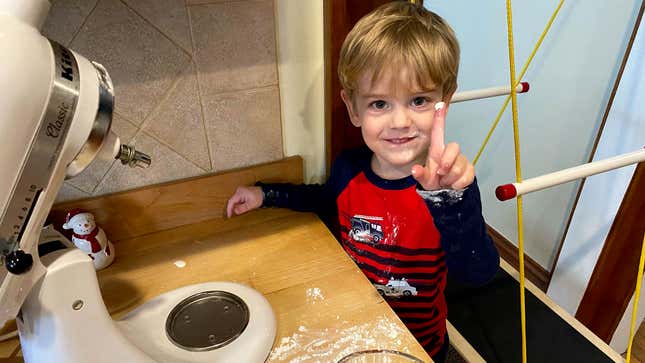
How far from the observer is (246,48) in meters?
0.76

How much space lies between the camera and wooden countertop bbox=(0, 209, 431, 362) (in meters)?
0.60

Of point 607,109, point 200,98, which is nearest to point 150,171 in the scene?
point 200,98

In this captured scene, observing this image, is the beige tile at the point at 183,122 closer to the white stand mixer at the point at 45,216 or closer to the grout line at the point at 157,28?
the grout line at the point at 157,28

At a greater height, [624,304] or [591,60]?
[591,60]

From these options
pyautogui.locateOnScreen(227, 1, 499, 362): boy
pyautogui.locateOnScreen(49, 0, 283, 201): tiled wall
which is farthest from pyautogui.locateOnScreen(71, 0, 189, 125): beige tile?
pyautogui.locateOnScreen(227, 1, 499, 362): boy

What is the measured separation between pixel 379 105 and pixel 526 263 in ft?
4.12

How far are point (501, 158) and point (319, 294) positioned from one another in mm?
1302

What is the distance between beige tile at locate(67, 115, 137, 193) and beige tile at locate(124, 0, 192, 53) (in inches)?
6.4

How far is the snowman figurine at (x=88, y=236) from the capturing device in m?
0.70

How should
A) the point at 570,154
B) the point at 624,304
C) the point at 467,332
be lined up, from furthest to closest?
the point at 570,154
the point at 624,304
the point at 467,332

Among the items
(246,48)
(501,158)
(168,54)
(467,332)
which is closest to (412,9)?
(246,48)

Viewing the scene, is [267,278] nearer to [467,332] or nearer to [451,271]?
[451,271]

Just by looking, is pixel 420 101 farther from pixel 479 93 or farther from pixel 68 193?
pixel 68 193

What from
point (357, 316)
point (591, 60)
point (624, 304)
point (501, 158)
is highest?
point (591, 60)
